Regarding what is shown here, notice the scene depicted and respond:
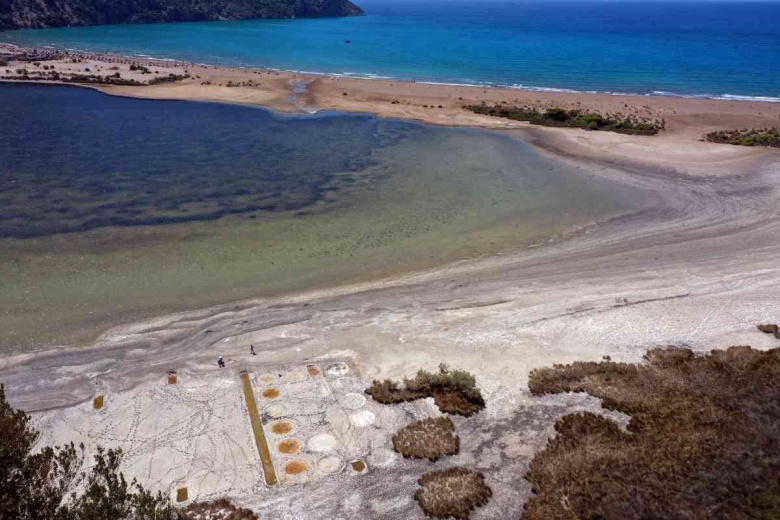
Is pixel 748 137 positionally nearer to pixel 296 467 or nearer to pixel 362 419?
pixel 362 419

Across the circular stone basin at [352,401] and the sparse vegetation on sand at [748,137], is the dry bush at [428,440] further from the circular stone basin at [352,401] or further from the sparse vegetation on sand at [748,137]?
the sparse vegetation on sand at [748,137]

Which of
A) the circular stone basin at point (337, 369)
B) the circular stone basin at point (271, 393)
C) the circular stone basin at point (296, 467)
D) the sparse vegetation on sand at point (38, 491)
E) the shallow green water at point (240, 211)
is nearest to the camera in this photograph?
the sparse vegetation on sand at point (38, 491)

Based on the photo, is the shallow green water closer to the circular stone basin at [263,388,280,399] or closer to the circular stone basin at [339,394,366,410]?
the circular stone basin at [263,388,280,399]

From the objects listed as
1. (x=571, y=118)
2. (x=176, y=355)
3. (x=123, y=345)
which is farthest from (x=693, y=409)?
(x=571, y=118)

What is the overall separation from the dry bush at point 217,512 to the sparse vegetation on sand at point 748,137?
47964mm

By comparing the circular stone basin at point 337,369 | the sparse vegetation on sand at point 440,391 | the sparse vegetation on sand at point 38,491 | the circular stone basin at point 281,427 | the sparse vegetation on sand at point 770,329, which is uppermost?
the sparse vegetation on sand at point 770,329

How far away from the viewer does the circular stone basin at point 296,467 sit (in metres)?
13.7

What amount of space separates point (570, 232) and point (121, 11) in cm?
15390

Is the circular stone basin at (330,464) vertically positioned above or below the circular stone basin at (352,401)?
below

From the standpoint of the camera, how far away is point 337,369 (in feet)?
57.7

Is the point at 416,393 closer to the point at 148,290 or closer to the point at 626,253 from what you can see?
the point at 148,290

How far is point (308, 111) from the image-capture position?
55.2m

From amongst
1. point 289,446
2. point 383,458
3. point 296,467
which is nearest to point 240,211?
point 289,446

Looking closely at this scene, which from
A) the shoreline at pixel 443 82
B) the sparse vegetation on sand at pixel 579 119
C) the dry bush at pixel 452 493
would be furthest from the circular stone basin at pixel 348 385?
the shoreline at pixel 443 82
